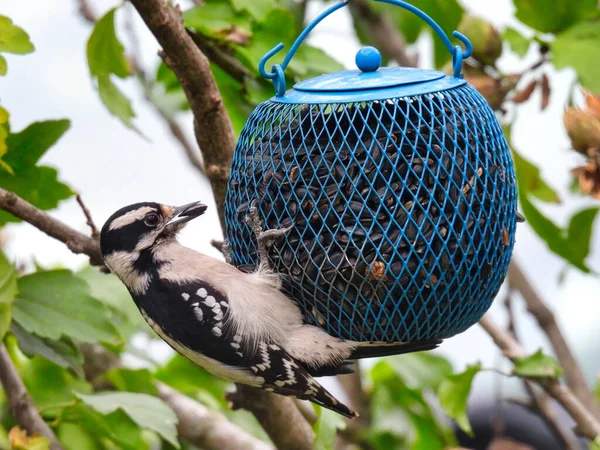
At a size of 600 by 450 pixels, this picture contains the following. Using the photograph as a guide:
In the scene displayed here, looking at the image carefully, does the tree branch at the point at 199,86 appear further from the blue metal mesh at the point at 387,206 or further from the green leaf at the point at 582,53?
the green leaf at the point at 582,53

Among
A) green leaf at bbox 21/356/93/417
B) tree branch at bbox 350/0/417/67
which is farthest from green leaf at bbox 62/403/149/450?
tree branch at bbox 350/0/417/67

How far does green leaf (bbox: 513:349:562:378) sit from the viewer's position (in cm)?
337

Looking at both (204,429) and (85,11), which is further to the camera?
(85,11)

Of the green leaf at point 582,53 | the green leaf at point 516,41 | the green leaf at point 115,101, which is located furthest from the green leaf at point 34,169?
the green leaf at point 582,53

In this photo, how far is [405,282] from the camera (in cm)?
250

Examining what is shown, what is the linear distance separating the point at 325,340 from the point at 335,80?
2.67 feet

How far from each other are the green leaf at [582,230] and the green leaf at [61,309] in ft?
6.17

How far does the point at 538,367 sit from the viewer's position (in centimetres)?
337

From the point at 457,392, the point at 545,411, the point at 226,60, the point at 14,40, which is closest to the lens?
the point at 14,40

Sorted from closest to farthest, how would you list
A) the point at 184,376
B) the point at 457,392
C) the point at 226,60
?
1. the point at 226,60
2. the point at 457,392
3. the point at 184,376

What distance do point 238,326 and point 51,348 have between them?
812 mm

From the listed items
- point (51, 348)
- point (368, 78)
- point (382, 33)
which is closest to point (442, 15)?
point (382, 33)

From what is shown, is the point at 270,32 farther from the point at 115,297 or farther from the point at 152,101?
the point at 152,101

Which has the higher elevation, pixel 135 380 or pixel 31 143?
pixel 31 143
